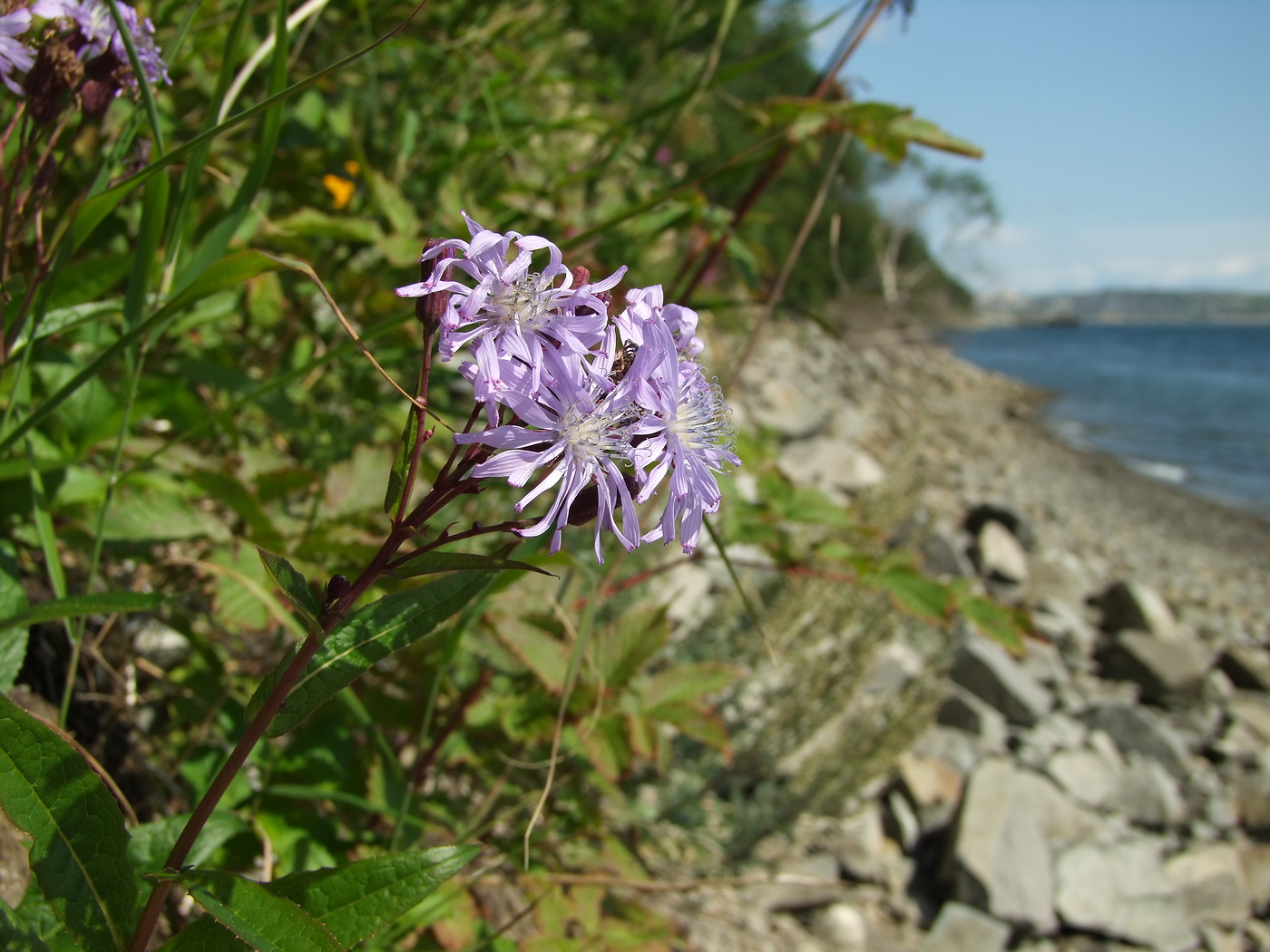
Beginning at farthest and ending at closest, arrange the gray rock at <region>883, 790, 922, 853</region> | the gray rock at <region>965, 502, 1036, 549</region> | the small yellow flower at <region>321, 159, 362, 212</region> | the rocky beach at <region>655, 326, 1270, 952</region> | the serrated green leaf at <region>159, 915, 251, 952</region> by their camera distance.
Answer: the gray rock at <region>965, 502, 1036, 549</region>, the gray rock at <region>883, 790, 922, 853</region>, the rocky beach at <region>655, 326, 1270, 952</region>, the small yellow flower at <region>321, 159, 362, 212</region>, the serrated green leaf at <region>159, 915, 251, 952</region>

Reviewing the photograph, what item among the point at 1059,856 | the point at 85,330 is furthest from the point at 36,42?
the point at 1059,856

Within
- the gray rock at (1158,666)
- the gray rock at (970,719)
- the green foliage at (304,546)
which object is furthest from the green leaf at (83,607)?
the gray rock at (1158,666)

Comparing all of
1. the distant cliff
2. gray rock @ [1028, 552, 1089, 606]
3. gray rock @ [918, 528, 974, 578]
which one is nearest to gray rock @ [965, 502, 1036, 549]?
gray rock @ [1028, 552, 1089, 606]

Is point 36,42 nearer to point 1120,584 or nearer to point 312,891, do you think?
point 312,891

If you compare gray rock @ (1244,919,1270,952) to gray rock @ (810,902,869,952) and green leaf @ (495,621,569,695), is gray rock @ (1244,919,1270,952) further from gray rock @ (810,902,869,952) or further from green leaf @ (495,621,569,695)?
green leaf @ (495,621,569,695)

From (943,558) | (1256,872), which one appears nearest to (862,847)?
(1256,872)

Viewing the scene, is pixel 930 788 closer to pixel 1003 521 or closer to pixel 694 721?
pixel 694 721
